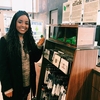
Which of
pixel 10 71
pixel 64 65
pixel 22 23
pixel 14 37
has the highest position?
pixel 22 23

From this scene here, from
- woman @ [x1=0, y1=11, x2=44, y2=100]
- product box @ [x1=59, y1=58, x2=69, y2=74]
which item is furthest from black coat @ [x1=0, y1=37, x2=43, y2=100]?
product box @ [x1=59, y1=58, x2=69, y2=74]

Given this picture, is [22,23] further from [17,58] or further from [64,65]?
[64,65]

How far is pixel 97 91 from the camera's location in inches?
46.1

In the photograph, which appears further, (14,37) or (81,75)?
(14,37)

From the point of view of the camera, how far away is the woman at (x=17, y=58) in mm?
1430

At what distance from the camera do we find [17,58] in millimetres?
1474

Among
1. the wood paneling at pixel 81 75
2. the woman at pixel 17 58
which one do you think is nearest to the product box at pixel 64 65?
the wood paneling at pixel 81 75

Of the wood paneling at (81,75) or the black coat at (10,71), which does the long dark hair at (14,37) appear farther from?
the wood paneling at (81,75)

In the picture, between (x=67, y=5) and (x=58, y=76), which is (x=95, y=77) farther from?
(x=67, y=5)

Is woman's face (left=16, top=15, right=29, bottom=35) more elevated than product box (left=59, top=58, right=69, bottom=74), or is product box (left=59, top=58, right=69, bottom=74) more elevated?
woman's face (left=16, top=15, right=29, bottom=35)

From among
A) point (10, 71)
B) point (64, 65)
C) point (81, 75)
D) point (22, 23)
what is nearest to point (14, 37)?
point (22, 23)

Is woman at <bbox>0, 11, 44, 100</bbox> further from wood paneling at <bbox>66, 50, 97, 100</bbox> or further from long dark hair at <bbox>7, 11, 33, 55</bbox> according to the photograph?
wood paneling at <bbox>66, 50, 97, 100</bbox>

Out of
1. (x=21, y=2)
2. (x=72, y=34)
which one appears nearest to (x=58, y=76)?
(x=72, y=34)

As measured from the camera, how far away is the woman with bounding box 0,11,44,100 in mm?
1430
